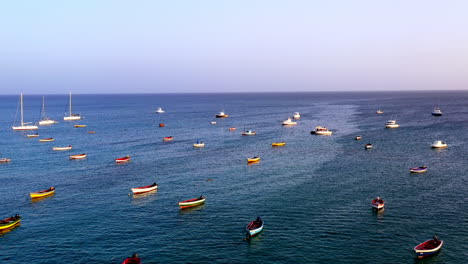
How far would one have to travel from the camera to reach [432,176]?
10075cm

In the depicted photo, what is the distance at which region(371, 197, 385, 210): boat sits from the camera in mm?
74688

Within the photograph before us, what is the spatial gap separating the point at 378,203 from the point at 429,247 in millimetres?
17860

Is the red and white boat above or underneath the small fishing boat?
underneath

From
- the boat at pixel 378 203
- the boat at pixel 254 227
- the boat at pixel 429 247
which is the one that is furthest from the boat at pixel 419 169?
the boat at pixel 254 227

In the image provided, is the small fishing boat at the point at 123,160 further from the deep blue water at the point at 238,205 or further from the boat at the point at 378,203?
the boat at the point at 378,203

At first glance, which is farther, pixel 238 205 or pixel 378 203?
pixel 238 205

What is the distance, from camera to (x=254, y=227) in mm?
65375

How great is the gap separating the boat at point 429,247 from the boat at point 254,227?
2344 cm

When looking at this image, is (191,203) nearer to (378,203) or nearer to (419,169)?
(378,203)

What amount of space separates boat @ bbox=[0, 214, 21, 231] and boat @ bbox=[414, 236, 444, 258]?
66.2 meters


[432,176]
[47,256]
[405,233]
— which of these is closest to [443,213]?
[405,233]

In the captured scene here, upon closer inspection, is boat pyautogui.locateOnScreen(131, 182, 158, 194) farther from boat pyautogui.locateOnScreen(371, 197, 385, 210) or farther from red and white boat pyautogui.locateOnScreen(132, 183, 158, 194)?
boat pyautogui.locateOnScreen(371, 197, 385, 210)

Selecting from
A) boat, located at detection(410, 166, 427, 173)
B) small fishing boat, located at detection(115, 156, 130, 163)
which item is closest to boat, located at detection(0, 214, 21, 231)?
small fishing boat, located at detection(115, 156, 130, 163)

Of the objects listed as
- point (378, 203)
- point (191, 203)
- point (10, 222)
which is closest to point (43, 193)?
point (10, 222)
